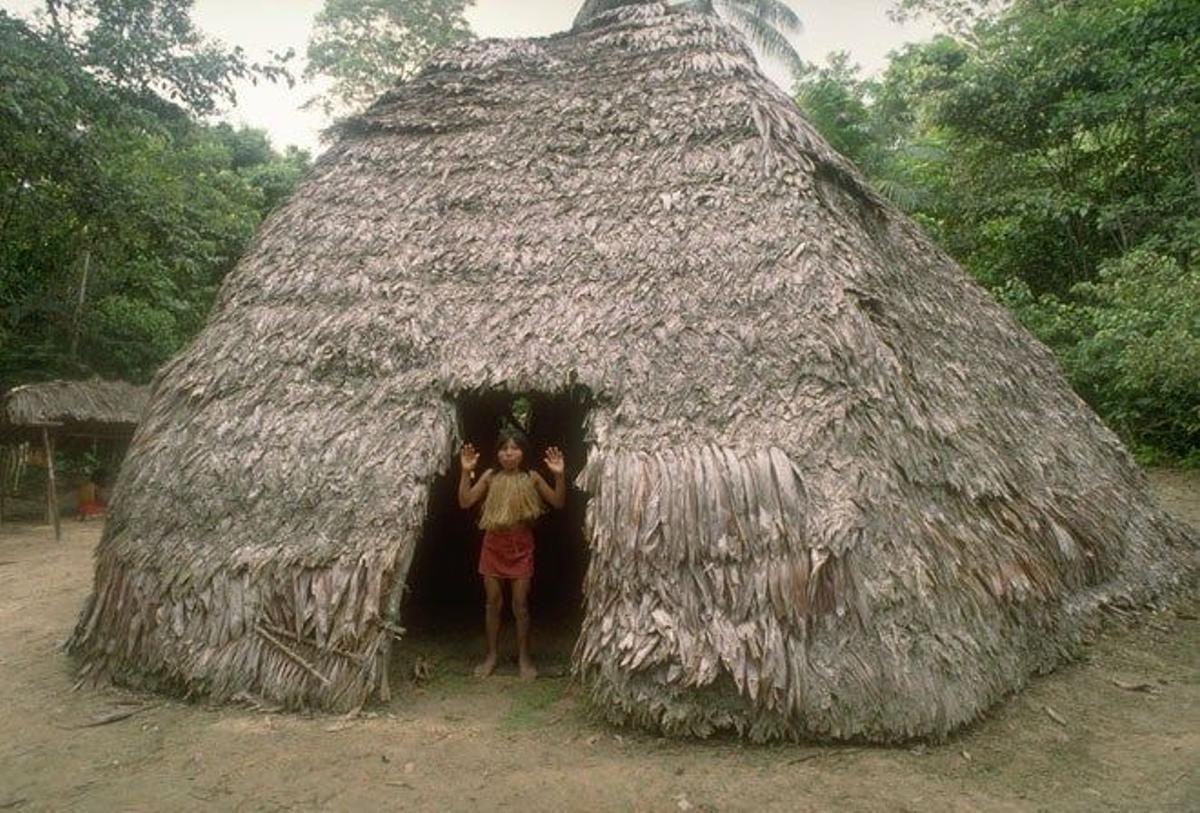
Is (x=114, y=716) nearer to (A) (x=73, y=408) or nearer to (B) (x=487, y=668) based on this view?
(B) (x=487, y=668)

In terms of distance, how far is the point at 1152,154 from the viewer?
12.7m

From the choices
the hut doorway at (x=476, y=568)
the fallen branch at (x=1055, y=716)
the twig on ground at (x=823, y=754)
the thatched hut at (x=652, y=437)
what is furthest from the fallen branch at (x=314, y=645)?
the fallen branch at (x=1055, y=716)

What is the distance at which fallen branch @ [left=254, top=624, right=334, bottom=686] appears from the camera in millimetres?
4316

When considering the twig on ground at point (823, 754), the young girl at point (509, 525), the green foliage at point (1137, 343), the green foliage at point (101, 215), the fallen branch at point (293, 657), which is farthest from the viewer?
the green foliage at point (1137, 343)

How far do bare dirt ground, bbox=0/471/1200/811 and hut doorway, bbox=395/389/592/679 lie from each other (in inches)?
28.6

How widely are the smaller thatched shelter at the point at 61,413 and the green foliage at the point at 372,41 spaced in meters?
13.9

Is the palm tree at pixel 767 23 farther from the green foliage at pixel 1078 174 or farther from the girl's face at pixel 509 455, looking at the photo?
the girl's face at pixel 509 455

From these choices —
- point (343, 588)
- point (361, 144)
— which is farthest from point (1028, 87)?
point (343, 588)

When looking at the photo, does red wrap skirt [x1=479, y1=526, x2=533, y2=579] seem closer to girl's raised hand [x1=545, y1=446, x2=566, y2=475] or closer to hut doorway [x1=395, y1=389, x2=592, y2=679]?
girl's raised hand [x1=545, y1=446, x2=566, y2=475]

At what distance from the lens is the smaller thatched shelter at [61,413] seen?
436 inches

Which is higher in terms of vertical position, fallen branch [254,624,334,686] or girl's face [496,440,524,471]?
girl's face [496,440,524,471]

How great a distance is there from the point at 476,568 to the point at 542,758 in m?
3.72

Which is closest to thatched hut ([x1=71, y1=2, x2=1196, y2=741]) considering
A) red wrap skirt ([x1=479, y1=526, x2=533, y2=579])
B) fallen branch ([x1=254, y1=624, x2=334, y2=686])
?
fallen branch ([x1=254, y1=624, x2=334, y2=686])

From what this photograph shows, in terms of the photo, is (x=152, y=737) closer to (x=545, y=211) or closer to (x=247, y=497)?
(x=247, y=497)
